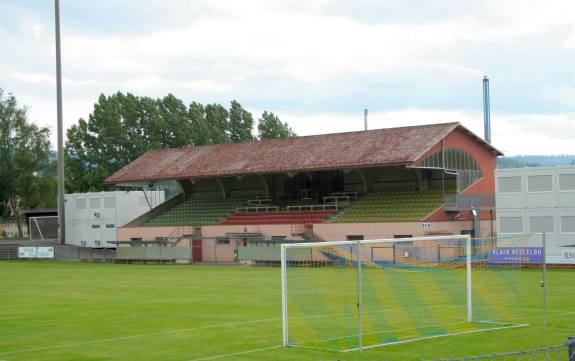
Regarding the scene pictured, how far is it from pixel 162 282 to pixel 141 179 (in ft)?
98.0

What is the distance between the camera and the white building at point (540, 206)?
45.1 meters

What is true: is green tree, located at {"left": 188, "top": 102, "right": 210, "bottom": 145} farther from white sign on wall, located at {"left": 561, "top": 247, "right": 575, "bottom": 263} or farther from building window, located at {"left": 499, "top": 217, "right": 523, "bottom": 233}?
white sign on wall, located at {"left": 561, "top": 247, "right": 575, "bottom": 263}

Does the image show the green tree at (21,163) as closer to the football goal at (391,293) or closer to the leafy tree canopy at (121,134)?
the leafy tree canopy at (121,134)

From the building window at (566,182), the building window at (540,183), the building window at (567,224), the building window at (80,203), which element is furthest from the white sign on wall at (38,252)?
the building window at (566,182)

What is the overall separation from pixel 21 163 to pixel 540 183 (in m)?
60.5

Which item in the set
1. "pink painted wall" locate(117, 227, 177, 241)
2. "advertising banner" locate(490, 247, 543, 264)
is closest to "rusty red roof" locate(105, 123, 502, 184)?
"pink painted wall" locate(117, 227, 177, 241)

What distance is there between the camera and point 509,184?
48.0 metres

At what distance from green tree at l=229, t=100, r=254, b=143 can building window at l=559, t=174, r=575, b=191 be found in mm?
68431

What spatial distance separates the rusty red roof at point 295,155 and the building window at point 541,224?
28.5 feet

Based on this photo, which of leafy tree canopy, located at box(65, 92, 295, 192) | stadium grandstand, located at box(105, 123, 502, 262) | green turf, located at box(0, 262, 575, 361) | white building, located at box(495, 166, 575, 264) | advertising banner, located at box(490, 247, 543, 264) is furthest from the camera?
leafy tree canopy, located at box(65, 92, 295, 192)

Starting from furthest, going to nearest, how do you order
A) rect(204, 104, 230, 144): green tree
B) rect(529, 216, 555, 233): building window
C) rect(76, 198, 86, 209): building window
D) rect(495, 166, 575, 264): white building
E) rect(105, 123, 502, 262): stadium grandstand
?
rect(204, 104, 230, 144): green tree < rect(76, 198, 86, 209): building window < rect(105, 123, 502, 262): stadium grandstand < rect(529, 216, 555, 233): building window < rect(495, 166, 575, 264): white building

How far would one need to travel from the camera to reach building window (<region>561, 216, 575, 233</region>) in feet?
148

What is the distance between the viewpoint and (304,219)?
57.4 metres

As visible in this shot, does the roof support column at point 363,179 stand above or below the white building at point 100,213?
above
